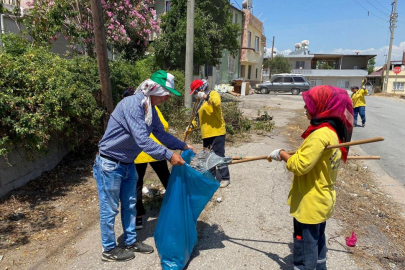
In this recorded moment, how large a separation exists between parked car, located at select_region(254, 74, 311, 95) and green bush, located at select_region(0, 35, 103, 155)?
2208 cm

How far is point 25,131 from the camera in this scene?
3.63 metres

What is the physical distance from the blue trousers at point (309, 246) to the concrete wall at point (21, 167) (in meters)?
3.53

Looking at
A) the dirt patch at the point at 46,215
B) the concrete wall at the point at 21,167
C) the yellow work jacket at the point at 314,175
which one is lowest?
the dirt patch at the point at 46,215

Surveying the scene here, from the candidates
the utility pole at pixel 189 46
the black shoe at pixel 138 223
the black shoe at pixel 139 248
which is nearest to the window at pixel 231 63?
the utility pole at pixel 189 46

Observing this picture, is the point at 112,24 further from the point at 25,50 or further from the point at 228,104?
the point at 228,104

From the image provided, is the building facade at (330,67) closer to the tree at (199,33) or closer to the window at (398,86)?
the window at (398,86)

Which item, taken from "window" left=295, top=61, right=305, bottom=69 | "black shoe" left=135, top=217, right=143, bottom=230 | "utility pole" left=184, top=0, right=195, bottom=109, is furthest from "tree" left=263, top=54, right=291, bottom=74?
"black shoe" left=135, top=217, right=143, bottom=230

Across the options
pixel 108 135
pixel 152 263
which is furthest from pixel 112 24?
pixel 152 263

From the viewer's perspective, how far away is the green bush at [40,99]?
11.9 feet

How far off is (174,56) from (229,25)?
3.47 metres

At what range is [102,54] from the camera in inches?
176

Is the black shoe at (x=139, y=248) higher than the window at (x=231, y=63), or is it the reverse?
the window at (x=231, y=63)

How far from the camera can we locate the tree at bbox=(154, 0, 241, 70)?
13.5 metres

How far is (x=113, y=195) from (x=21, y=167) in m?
2.37
